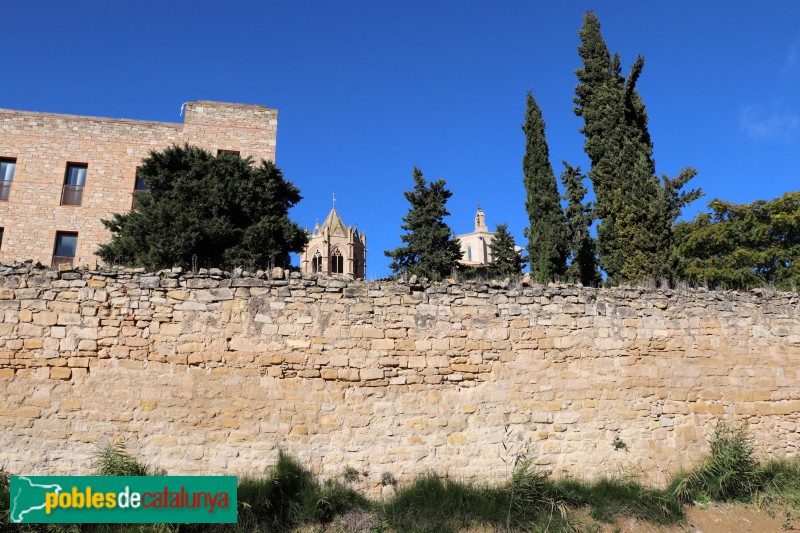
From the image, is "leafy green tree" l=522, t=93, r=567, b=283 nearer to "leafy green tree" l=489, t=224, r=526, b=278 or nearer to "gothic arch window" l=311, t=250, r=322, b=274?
"leafy green tree" l=489, t=224, r=526, b=278

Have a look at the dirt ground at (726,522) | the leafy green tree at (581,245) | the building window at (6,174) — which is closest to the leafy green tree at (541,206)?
the leafy green tree at (581,245)

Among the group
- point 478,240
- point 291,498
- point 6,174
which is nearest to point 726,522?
point 291,498

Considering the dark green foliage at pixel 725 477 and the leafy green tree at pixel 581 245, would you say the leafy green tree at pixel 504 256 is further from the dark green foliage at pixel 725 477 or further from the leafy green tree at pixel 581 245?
the dark green foliage at pixel 725 477

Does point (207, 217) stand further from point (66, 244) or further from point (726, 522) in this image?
point (726, 522)

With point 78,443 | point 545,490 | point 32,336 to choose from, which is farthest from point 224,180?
point 545,490

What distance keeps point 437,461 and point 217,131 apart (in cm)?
1695

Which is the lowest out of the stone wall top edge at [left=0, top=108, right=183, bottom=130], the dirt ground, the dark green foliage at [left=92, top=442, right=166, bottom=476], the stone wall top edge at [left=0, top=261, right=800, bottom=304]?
the dirt ground

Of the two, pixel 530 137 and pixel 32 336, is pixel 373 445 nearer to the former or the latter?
pixel 32 336

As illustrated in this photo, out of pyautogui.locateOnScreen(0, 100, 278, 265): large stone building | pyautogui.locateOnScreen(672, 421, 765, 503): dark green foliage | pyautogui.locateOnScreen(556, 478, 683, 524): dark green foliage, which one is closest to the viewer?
pyautogui.locateOnScreen(556, 478, 683, 524): dark green foliage

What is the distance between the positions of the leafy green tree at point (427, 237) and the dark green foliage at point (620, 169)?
702 cm

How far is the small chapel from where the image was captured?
4862cm

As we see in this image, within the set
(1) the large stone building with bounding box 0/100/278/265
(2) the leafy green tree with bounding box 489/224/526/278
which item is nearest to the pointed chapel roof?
(2) the leafy green tree with bounding box 489/224/526/278

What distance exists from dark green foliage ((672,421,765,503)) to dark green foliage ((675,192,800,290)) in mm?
12428

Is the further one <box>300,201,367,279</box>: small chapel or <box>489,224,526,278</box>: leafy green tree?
<box>300,201,367,279</box>: small chapel
